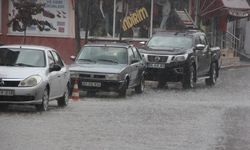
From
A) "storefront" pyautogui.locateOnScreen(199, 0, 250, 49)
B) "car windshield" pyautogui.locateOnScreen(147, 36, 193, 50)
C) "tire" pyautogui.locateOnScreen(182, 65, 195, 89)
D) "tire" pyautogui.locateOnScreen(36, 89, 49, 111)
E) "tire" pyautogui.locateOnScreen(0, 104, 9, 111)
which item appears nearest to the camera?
"tire" pyautogui.locateOnScreen(36, 89, 49, 111)

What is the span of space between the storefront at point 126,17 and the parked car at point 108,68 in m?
12.0

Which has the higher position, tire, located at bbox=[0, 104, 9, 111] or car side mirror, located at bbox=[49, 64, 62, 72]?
car side mirror, located at bbox=[49, 64, 62, 72]

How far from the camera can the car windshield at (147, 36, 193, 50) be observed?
2525 cm

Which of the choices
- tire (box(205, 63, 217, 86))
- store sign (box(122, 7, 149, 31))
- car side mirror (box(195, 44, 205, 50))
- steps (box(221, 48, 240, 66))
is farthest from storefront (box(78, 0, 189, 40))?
car side mirror (box(195, 44, 205, 50))

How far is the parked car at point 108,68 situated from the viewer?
19.9 metres

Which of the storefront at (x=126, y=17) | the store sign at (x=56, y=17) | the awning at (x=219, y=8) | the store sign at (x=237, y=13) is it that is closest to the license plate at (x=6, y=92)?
the storefront at (x=126, y=17)

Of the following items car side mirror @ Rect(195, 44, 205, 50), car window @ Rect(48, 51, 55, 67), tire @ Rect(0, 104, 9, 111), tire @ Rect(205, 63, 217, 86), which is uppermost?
car window @ Rect(48, 51, 55, 67)

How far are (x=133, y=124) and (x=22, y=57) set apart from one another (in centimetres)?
376

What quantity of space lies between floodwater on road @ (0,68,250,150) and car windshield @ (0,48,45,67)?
1.02m

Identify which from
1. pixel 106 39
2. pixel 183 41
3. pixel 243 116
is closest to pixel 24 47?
pixel 243 116

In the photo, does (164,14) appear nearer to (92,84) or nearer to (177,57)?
(177,57)

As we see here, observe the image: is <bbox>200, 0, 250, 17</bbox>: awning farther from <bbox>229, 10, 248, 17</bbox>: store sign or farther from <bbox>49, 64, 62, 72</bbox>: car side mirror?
<bbox>49, 64, 62, 72</bbox>: car side mirror

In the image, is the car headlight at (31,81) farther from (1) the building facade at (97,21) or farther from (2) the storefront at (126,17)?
(2) the storefront at (126,17)

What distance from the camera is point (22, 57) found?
16.4 metres
